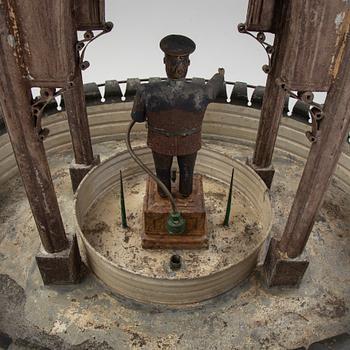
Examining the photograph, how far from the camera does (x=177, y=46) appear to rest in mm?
3465

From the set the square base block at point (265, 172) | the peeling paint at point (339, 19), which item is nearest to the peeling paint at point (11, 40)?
the peeling paint at point (339, 19)

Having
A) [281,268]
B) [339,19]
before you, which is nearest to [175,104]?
[339,19]

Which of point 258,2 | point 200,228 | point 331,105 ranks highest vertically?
point 258,2

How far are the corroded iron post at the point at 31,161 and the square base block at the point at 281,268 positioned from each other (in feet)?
6.22

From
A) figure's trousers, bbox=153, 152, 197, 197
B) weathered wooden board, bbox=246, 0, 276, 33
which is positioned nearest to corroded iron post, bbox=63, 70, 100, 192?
figure's trousers, bbox=153, 152, 197, 197

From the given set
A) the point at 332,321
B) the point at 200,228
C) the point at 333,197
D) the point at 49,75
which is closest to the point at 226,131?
the point at 333,197

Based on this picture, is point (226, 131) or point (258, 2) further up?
point (258, 2)

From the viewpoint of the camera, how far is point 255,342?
4.09 meters

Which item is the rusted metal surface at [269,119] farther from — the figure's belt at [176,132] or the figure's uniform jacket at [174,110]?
the figure's belt at [176,132]

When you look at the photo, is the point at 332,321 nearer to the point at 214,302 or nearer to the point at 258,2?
the point at 214,302

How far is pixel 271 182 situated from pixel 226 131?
1.30 meters

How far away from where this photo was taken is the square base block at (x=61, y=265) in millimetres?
4195

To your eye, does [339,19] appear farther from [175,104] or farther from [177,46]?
[175,104]

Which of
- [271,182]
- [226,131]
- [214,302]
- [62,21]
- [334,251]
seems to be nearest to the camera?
[62,21]
